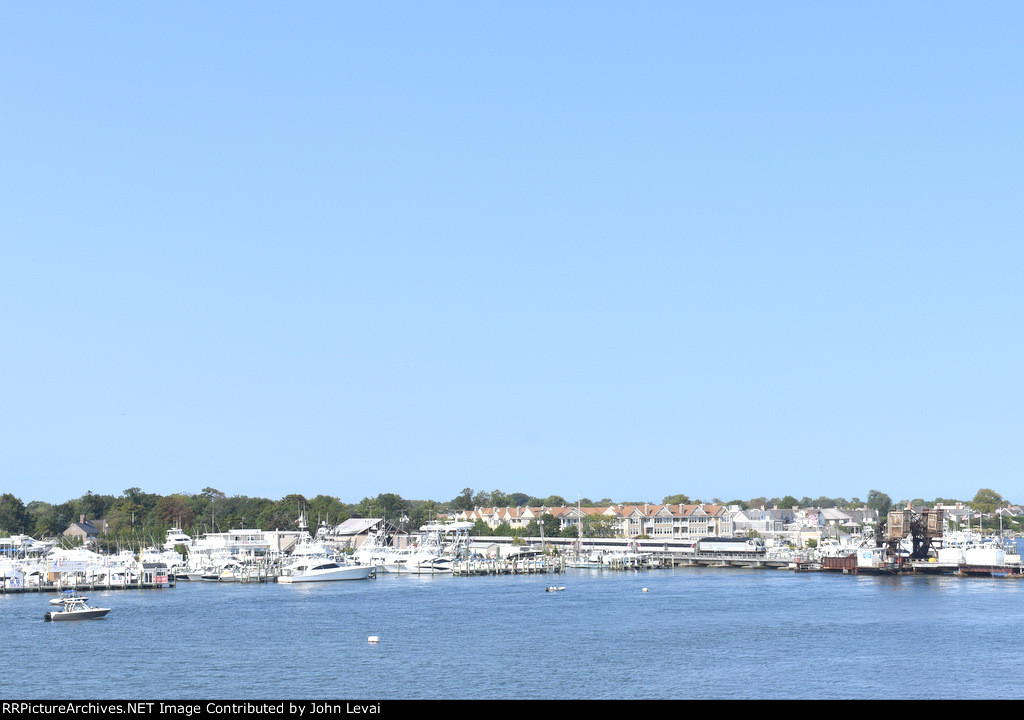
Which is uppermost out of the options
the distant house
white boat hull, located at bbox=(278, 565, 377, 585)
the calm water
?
the distant house

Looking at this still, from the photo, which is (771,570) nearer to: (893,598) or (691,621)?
(893,598)

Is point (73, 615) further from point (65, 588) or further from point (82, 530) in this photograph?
point (82, 530)

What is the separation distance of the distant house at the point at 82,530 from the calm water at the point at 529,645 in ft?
230

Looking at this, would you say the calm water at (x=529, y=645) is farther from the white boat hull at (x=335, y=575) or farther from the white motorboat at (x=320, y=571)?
the white motorboat at (x=320, y=571)

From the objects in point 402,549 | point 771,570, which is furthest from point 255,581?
point 771,570

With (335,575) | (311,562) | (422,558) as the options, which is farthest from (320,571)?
(422,558)

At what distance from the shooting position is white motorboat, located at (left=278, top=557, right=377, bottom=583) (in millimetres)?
96562

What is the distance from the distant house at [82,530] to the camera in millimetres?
147038

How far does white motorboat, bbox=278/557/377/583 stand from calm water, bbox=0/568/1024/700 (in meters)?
12.9

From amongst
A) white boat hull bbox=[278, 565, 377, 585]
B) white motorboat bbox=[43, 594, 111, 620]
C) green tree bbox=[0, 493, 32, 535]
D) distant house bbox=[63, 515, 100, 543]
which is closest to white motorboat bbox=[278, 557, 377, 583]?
white boat hull bbox=[278, 565, 377, 585]

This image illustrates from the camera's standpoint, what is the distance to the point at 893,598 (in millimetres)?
74312

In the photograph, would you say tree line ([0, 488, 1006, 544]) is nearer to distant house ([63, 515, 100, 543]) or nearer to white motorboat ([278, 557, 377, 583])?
distant house ([63, 515, 100, 543])
